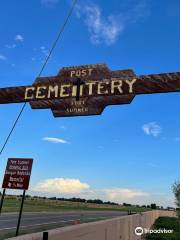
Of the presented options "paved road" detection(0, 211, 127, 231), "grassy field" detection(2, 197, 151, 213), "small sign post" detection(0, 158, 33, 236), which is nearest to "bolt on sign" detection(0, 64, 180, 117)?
"small sign post" detection(0, 158, 33, 236)

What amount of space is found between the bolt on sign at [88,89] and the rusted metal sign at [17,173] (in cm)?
390

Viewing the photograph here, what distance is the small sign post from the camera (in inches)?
456

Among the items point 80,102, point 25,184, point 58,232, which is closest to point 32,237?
point 58,232

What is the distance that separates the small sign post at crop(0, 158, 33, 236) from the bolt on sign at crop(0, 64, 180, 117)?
390 cm

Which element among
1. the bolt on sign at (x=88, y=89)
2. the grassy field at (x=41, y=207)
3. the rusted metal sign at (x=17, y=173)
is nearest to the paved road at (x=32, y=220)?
the grassy field at (x=41, y=207)

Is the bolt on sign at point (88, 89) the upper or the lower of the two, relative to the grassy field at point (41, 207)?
lower

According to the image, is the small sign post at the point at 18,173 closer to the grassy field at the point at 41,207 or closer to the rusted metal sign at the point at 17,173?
the rusted metal sign at the point at 17,173

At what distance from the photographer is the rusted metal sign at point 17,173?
11594mm

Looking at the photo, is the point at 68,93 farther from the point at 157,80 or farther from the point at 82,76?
the point at 157,80

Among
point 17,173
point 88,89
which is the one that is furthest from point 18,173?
point 88,89

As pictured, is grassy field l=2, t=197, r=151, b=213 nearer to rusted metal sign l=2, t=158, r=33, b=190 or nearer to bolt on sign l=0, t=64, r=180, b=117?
rusted metal sign l=2, t=158, r=33, b=190

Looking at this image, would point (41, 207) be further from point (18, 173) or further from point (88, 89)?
point (88, 89)

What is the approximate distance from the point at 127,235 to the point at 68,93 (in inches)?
442

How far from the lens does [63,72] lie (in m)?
8.23
